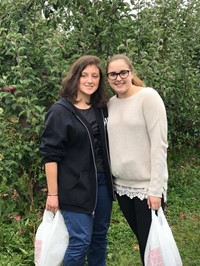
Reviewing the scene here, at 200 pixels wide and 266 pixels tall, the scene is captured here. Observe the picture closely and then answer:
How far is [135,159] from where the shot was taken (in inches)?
110

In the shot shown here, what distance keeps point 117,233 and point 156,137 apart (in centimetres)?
189

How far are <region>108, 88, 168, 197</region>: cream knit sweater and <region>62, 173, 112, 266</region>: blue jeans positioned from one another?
21cm

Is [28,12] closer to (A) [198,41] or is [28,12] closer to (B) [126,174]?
(B) [126,174]

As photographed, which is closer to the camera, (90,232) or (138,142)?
(138,142)

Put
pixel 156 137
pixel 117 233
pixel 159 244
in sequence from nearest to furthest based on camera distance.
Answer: pixel 156 137 → pixel 159 244 → pixel 117 233

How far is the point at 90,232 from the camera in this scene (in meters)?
2.90

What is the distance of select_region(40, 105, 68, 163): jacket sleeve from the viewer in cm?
273

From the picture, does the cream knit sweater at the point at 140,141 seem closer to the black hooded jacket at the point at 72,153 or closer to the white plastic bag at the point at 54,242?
the black hooded jacket at the point at 72,153

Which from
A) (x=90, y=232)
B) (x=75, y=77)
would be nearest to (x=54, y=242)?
(x=90, y=232)

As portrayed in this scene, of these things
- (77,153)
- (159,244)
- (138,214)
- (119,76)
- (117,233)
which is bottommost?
A: (117,233)

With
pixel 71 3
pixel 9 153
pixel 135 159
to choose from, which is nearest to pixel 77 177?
pixel 135 159

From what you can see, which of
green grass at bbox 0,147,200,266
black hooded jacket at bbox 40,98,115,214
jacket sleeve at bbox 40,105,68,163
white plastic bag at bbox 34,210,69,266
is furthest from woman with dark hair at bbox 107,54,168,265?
green grass at bbox 0,147,200,266

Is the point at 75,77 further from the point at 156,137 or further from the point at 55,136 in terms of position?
the point at 156,137

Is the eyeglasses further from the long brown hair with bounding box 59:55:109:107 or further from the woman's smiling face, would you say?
the long brown hair with bounding box 59:55:109:107
